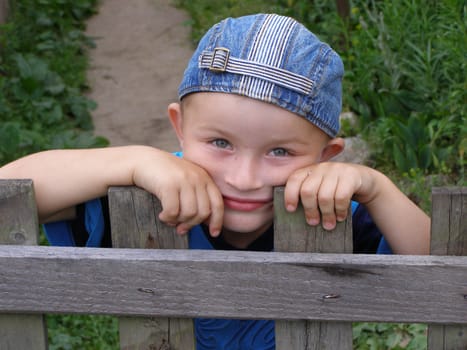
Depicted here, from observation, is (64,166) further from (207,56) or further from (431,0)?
(431,0)

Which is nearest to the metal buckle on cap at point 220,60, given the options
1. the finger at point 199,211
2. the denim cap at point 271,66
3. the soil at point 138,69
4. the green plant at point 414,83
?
the denim cap at point 271,66

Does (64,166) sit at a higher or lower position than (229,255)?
higher

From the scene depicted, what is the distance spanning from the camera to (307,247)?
5.65ft

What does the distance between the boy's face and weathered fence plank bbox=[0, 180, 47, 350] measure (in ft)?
1.21

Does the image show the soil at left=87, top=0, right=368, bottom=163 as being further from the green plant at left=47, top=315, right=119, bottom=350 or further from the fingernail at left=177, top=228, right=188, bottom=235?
the fingernail at left=177, top=228, right=188, bottom=235

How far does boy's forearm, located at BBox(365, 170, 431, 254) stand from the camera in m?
1.82

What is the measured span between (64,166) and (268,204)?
462 millimetres

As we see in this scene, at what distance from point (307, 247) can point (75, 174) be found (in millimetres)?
534

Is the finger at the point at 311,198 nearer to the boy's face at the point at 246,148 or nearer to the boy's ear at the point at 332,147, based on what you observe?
the boy's face at the point at 246,148

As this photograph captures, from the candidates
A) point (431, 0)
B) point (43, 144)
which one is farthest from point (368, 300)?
point (431, 0)

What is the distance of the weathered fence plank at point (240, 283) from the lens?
5.51 feet

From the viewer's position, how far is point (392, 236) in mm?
1858

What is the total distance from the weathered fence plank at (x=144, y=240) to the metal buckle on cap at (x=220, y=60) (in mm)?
305

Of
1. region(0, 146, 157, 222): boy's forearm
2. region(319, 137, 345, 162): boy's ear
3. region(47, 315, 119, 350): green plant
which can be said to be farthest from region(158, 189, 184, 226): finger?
region(47, 315, 119, 350): green plant
